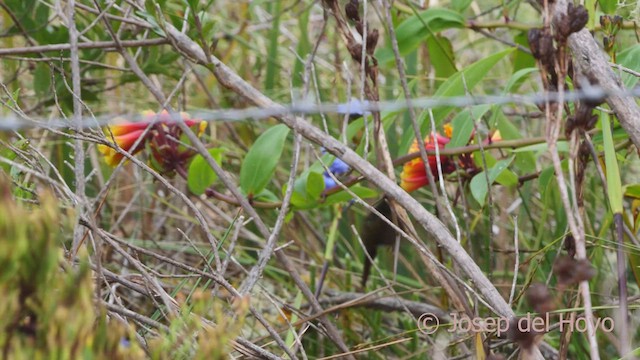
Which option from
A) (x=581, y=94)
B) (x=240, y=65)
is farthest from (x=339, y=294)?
(x=240, y=65)

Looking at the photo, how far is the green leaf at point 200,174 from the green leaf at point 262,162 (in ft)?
0.16

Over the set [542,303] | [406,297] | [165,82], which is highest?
[542,303]

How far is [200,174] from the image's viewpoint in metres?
1.32

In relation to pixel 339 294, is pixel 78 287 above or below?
above

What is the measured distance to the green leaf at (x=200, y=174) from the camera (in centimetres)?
130

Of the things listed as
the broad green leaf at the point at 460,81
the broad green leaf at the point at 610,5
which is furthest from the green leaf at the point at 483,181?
the broad green leaf at the point at 610,5

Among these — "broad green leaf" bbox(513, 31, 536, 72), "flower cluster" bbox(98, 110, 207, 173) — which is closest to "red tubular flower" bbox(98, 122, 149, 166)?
"flower cluster" bbox(98, 110, 207, 173)

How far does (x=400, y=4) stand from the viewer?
1601mm

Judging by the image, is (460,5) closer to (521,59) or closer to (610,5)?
(521,59)

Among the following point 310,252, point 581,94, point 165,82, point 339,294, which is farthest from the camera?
point 165,82

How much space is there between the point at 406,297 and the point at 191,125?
0.51 meters

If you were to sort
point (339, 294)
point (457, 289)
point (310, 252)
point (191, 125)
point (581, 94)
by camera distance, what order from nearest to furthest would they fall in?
point (581, 94) → point (457, 289) → point (191, 125) → point (339, 294) → point (310, 252)

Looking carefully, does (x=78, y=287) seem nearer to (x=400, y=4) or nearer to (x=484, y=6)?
(x=400, y=4)

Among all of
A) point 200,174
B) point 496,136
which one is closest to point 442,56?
point 496,136
